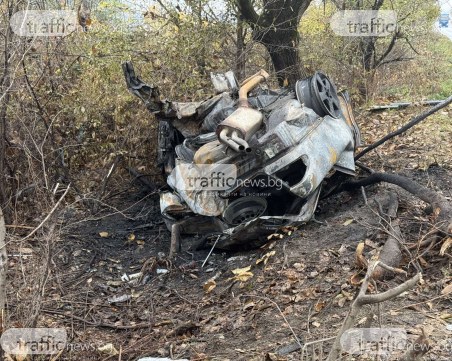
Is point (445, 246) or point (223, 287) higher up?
point (445, 246)

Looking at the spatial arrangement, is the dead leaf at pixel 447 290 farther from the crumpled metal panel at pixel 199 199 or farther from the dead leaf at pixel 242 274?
the crumpled metal panel at pixel 199 199

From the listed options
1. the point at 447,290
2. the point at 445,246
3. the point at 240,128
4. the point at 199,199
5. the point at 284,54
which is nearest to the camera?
the point at 447,290

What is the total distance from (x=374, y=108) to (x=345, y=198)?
11.4 ft

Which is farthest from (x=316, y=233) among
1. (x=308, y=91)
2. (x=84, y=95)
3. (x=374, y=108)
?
(x=374, y=108)

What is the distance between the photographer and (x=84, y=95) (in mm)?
7918

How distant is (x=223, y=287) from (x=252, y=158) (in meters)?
1.25

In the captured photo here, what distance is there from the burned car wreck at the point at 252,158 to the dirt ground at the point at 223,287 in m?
0.26

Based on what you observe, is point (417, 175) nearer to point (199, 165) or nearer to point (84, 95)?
point (199, 165)

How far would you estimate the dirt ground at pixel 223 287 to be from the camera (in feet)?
12.9

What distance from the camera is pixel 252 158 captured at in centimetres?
568

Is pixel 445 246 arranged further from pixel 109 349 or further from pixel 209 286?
pixel 109 349

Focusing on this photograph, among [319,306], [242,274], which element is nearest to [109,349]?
[242,274]

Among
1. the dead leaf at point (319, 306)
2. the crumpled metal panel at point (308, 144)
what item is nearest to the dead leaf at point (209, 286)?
the crumpled metal panel at point (308, 144)

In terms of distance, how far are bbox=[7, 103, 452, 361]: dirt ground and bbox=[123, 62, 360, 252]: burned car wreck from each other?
0.26m
